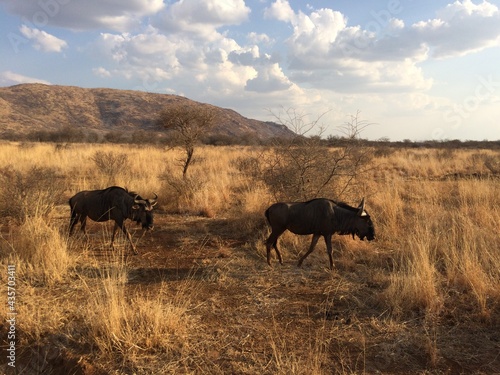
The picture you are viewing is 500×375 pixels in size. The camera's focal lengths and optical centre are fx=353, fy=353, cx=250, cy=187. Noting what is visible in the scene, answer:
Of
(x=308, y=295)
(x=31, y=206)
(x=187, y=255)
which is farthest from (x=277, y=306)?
(x=31, y=206)

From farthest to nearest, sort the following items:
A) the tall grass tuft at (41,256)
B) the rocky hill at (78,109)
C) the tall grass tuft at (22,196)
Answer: the rocky hill at (78,109)
the tall grass tuft at (22,196)
the tall grass tuft at (41,256)

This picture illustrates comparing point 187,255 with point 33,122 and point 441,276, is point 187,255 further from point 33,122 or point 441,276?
point 33,122

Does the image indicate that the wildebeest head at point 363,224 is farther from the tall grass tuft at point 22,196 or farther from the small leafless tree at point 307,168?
the tall grass tuft at point 22,196

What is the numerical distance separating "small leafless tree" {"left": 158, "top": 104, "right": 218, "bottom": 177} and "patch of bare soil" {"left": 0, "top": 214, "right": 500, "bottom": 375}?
29.1ft

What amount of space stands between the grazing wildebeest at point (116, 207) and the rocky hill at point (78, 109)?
238ft

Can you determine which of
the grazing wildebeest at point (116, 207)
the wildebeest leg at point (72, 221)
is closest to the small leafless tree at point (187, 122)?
the wildebeest leg at point (72, 221)

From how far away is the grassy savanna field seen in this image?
3777mm

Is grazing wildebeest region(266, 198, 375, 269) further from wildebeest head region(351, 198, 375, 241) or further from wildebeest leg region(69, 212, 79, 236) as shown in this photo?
wildebeest leg region(69, 212, 79, 236)

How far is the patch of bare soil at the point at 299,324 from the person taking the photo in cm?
369

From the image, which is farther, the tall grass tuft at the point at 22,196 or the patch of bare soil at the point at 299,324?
the tall grass tuft at the point at 22,196

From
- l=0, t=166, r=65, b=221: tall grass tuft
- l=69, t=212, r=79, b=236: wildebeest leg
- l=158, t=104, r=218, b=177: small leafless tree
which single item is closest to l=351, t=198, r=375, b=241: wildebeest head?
l=69, t=212, r=79, b=236: wildebeest leg

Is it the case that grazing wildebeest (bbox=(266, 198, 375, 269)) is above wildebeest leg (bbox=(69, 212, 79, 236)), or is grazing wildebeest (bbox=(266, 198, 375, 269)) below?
above

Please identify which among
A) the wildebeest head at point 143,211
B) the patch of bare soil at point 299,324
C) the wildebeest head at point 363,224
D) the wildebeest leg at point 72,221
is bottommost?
the patch of bare soil at point 299,324

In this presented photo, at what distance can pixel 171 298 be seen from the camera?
5121 millimetres
